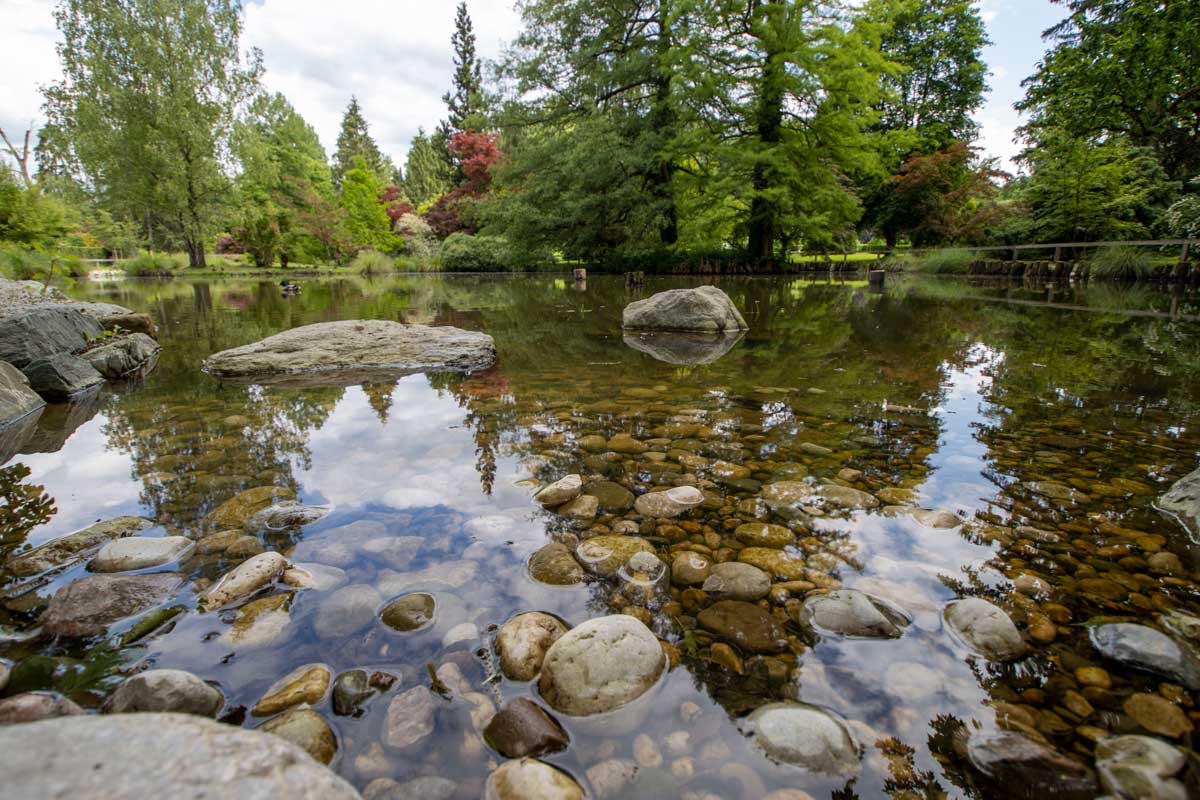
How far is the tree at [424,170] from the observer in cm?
4328

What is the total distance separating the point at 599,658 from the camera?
1.16 meters

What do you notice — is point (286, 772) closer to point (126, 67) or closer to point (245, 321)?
point (245, 321)

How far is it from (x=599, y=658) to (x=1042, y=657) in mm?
1039

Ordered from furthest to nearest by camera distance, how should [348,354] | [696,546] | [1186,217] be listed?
[1186,217], [348,354], [696,546]

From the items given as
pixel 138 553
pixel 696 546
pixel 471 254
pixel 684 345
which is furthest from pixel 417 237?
pixel 696 546

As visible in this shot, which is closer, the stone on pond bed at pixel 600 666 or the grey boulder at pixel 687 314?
the stone on pond bed at pixel 600 666

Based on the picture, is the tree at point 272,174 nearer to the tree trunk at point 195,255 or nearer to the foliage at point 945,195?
the tree trunk at point 195,255

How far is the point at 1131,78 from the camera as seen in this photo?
16156 millimetres

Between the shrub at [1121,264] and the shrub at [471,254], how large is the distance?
19884 mm

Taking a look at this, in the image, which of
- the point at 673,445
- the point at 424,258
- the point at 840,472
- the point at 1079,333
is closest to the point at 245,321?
→ the point at 673,445

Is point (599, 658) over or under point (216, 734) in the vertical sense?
under

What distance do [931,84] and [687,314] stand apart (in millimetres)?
28629

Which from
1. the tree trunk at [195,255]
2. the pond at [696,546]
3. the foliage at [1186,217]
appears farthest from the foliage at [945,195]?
the tree trunk at [195,255]

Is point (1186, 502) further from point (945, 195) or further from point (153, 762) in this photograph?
point (945, 195)
